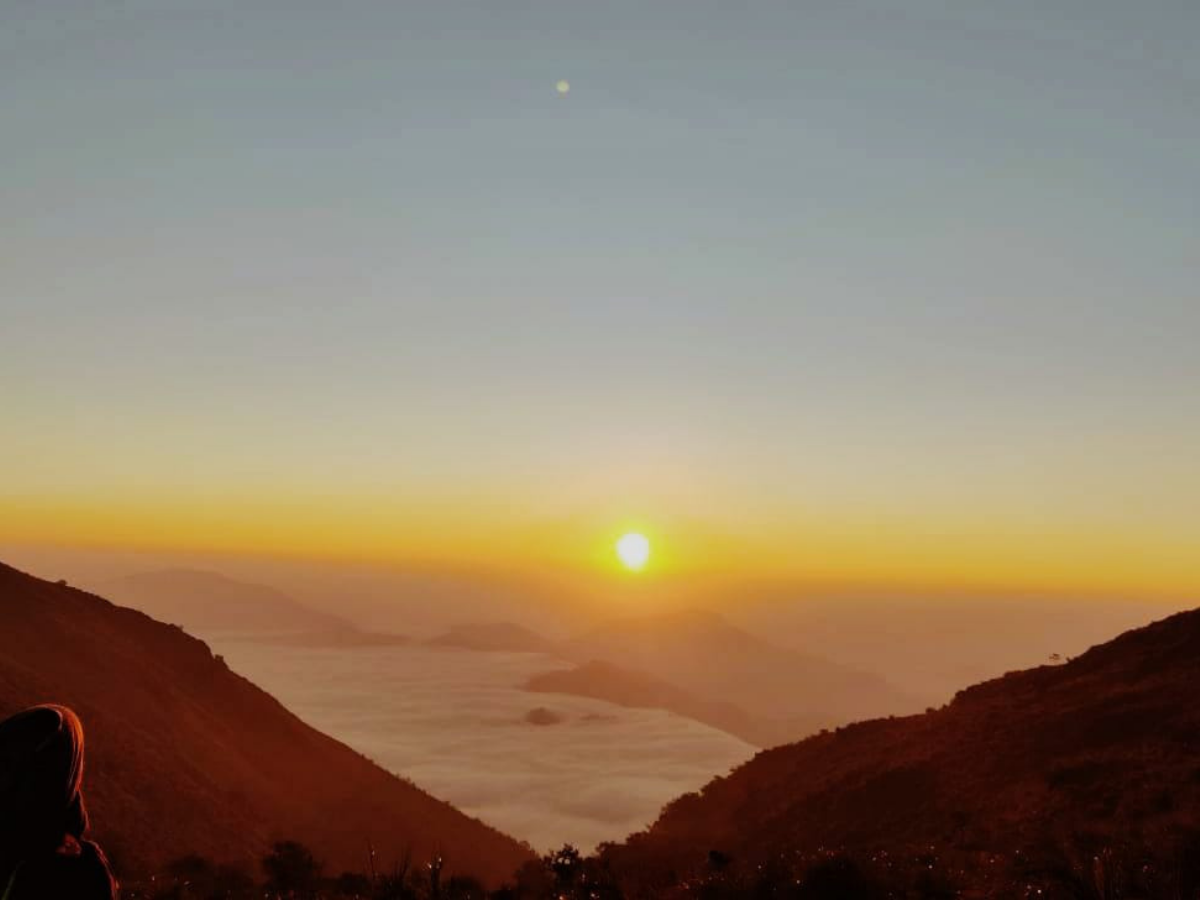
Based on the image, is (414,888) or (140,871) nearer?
(414,888)

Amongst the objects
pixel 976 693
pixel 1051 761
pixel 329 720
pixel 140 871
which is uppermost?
pixel 329 720

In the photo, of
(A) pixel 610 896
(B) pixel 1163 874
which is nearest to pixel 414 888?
(A) pixel 610 896

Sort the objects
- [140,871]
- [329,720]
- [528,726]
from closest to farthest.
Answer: [140,871], [329,720], [528,726]

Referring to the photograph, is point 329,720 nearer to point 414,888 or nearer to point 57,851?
point 414,888

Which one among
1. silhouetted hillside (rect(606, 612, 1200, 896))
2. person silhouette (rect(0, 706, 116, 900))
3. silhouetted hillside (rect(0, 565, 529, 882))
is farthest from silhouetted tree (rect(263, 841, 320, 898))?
person silhouette (rect(0, 706, 116, 900))

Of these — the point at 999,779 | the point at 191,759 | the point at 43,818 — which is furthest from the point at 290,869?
the point at 43,818

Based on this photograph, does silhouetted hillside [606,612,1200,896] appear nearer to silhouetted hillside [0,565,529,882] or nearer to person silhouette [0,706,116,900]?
person silhouette [0,706,116,900]

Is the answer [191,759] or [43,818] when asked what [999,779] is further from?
[191,759]
